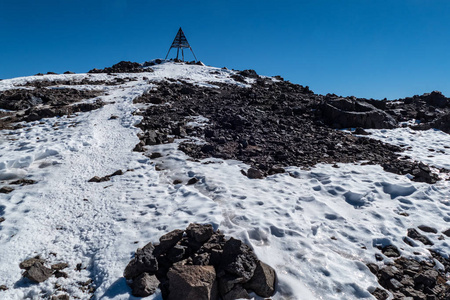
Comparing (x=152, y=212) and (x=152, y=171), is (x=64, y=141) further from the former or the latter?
(x=152, y=212)

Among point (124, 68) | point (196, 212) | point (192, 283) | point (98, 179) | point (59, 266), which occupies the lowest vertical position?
point (59, 266)

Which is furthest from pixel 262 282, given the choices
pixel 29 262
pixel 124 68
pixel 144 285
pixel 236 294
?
pixel 124 68

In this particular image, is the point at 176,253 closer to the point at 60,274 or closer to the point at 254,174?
the point at 60,274

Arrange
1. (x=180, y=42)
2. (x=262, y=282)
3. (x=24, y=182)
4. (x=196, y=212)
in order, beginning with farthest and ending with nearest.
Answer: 1. (x=180, y=42)
2. (x=24, y=182)
3. (x=196, y=212)
4. (x=262, y=282)

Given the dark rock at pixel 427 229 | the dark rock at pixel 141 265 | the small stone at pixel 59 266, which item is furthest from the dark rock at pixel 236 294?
the dark rock at pixel 427 229

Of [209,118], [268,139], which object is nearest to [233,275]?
[268,139]

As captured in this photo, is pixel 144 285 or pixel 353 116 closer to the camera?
pixel 144 285

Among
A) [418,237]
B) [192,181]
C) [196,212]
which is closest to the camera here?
[418,237]

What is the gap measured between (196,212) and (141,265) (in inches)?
85.6

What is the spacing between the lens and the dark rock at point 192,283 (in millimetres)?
4297

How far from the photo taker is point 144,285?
454cm

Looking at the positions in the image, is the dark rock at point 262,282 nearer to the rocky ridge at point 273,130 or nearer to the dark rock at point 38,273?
the dark rock at point 38,273

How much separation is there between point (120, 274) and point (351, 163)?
9175 millimetres

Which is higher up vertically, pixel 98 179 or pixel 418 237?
pixel 98 179
